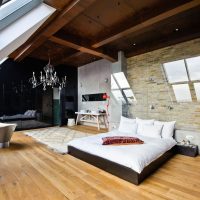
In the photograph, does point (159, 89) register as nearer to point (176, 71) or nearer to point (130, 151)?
point (176, 71)

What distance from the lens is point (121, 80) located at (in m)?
6.30

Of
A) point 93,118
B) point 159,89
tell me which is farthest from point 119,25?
point 93,118

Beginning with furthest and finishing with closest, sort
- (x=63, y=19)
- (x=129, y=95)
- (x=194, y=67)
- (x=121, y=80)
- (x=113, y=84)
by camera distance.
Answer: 1. (x=113, y=84)
2. (x=121, y=80)
3. (x=129, y=95)
4. (x=194, y=67)
5. (x=63, y=19)

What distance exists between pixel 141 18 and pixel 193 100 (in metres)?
2.70

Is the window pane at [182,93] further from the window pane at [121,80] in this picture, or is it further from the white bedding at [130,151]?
the window pane at [121,80]

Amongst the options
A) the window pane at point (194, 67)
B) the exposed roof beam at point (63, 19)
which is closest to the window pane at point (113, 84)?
the window pane at point (194, 67)

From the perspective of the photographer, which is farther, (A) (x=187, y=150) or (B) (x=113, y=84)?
(B) (x=113, y=84)

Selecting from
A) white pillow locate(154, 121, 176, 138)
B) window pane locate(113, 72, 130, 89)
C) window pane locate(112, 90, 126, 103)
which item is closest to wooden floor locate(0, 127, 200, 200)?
white pillow locate(154, 121, 176, 138)

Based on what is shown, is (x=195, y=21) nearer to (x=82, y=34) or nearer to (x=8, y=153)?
(x=82, y=34)

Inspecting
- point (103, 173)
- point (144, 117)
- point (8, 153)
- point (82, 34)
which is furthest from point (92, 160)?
point (82, 34)

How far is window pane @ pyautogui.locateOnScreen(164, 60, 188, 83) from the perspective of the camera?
4.60 metres

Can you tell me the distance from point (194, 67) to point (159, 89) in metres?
1.19

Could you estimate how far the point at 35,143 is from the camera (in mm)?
4930

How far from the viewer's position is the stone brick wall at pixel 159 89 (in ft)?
14.6
